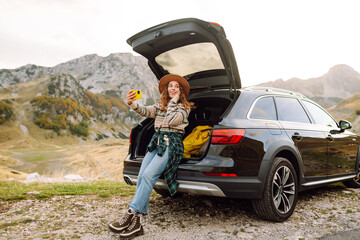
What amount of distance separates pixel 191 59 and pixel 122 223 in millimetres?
2451

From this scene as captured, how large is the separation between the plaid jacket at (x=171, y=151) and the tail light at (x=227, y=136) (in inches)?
18.8

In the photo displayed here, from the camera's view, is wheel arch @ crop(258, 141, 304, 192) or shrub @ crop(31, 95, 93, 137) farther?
shrub @ crop(31, 95, 93, 137)

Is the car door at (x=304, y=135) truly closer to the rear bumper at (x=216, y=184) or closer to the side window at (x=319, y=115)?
the side window at (x=319, y=115)

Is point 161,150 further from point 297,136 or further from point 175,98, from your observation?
point 297,136

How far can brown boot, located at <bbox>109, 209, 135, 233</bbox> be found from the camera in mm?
2768

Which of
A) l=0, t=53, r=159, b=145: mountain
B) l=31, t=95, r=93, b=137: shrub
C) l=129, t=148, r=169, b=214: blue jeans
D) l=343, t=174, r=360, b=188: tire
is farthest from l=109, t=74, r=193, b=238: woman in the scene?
l=31, t=95, r=93, b=137: shrub

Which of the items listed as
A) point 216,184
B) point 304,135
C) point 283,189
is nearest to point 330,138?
point 304,135

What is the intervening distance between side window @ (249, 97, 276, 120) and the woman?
2.78 ft

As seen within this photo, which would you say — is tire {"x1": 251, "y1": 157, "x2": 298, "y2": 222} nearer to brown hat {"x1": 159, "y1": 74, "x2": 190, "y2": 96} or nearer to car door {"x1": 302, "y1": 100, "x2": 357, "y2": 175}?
car door {"x1": 302, "y1": 100, "x2": 357, "y2": 175}

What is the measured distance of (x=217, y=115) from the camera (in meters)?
4.44

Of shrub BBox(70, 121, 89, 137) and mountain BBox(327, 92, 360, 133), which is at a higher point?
mountain BBox(327, 92, 360, 133)

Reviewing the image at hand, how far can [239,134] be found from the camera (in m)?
2.97

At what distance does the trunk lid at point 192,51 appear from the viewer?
10.5 feet

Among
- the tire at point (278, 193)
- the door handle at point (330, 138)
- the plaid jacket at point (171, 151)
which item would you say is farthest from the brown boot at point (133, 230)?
the door handle at point (330, 138)
